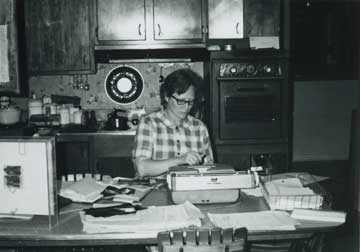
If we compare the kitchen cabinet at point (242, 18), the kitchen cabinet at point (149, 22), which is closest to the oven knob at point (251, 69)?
the kitchen cabinet at point (242, 18)

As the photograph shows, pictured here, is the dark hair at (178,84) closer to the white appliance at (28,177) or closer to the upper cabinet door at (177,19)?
the white appliance at (28,177)

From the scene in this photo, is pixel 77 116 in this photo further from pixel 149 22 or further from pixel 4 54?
pixel 149 22

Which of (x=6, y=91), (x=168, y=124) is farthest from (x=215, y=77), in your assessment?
(x=6, y=91)

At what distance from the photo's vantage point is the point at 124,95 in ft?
15.9

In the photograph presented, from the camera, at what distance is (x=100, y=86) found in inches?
191

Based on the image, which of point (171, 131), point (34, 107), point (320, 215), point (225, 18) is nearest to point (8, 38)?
point (34, 107)

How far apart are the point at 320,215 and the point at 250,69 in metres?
2.41

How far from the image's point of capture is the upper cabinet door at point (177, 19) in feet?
14.5

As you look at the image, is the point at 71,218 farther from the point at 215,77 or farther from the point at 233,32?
the point at 233,32

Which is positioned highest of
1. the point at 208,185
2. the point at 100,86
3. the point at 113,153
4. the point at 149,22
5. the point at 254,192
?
the point at 149,22

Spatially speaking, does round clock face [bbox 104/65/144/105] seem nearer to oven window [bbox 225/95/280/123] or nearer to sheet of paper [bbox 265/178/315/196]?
oven window [bbox 225/95/280/123]

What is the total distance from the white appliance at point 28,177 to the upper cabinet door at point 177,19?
9.13 feet

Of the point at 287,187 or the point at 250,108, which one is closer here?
the point at 287,187

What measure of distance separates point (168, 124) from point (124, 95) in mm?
1982
